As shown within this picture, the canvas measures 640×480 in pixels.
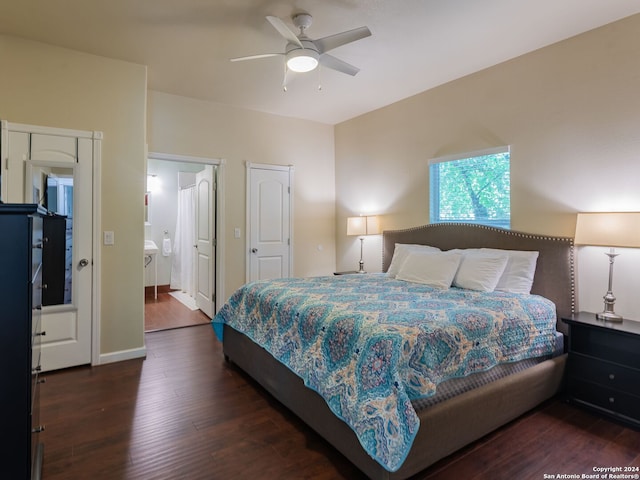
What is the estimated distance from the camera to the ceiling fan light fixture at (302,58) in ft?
8.61

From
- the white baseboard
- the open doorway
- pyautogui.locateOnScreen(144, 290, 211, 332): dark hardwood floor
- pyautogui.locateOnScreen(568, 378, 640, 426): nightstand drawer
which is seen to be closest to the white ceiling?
the open doorway

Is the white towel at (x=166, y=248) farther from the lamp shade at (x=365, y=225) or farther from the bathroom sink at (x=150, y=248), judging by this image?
the lamp shade at (x=365, y=225)

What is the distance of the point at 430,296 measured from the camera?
2807 mm

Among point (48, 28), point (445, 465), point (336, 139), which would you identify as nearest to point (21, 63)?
point (48, 28)

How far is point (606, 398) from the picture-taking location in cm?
246

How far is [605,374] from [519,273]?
0.92 meters

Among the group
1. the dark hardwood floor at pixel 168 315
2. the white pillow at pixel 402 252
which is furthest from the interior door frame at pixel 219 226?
the white pillow at pixel 402 252

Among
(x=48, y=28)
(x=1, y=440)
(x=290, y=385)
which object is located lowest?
(x=290, y=385)

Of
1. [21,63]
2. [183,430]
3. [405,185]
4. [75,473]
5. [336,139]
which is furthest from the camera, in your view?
[336,139]

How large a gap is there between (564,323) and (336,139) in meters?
4.01

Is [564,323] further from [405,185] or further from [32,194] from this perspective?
[32,194]

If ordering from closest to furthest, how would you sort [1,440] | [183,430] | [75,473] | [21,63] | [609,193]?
[1,440] < [75,473] < [183,430] < [609,193] < [21,63]

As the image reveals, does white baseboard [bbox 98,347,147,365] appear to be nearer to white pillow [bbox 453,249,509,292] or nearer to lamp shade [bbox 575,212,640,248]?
white pillow [bbox 453,249,509,292]

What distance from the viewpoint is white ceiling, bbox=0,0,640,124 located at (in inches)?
101
